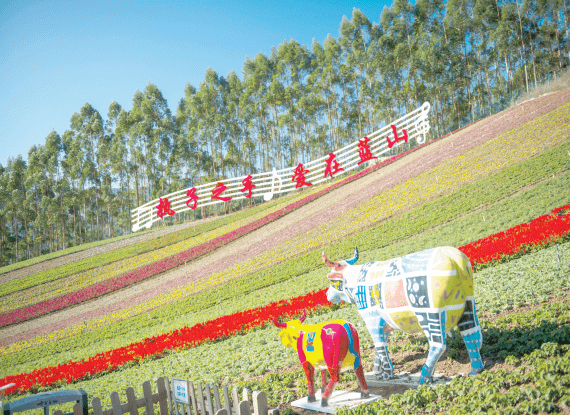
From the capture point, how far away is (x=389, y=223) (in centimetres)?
1728

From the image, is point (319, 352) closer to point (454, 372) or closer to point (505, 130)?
point (454, 372)

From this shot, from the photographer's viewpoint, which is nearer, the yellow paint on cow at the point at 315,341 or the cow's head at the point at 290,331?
the yellow paint on cow at the point at 315,341

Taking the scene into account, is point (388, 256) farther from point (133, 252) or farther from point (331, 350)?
point (133, 252)

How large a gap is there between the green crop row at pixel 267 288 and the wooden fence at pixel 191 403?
754 centimetres

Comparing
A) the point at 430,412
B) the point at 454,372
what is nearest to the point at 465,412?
the point at 430,412

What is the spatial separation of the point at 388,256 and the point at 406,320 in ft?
30.4

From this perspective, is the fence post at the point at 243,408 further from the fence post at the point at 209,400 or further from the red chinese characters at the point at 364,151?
the red chinese characters at the point at 364,151

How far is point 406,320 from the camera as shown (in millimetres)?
4586

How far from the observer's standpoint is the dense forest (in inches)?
1501

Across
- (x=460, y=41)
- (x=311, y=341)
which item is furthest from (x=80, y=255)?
(x=460, y=41)

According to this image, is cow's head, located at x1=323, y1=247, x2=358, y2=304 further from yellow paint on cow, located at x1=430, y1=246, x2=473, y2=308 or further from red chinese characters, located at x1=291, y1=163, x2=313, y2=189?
red chinese characters, located at x1=291, y1=163, x2=313, y2=189

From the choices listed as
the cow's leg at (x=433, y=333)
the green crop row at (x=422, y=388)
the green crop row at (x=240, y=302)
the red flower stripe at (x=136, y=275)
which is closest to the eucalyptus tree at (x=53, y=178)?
the red flower stripe at (x=136, y=275)

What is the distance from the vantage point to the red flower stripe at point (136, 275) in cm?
1972

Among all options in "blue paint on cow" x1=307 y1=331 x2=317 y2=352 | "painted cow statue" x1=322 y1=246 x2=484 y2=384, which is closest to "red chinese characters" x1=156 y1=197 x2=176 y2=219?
"blue paint on cow" x1=307 y1=331 x2=317 y2=352
